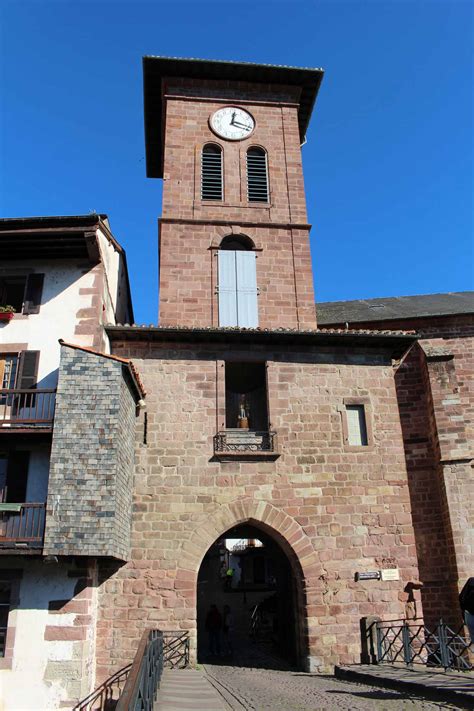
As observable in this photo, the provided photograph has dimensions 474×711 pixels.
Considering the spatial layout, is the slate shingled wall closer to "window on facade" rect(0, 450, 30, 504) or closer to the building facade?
the building facade

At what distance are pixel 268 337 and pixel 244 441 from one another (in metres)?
2.52

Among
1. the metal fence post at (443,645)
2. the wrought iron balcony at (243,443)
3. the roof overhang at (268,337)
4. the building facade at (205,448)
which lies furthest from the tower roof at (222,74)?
the metal fence post at (443,645)

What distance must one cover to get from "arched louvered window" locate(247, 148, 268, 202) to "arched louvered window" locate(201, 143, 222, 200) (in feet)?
3.08

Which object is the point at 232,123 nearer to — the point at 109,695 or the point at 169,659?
the point at 169,659

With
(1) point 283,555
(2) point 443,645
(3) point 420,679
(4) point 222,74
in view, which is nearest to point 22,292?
(1) point 283,555

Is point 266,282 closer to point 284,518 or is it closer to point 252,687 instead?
point 284,518

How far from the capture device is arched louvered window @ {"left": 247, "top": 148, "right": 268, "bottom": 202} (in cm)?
1855

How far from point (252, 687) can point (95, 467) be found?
15.3 ft

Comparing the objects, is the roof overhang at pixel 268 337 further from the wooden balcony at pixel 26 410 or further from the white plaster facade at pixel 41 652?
the white plaster facade at pixel 41 652

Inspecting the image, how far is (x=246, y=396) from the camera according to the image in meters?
16.1

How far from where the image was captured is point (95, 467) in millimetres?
11086

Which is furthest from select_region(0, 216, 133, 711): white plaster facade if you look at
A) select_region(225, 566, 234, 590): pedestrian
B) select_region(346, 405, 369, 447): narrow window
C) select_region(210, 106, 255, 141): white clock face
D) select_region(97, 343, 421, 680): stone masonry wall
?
select_region(225, 566, 234, 590): pedestrian

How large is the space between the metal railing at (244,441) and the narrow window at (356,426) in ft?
6.12

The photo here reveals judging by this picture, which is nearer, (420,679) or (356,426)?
(420,679)
